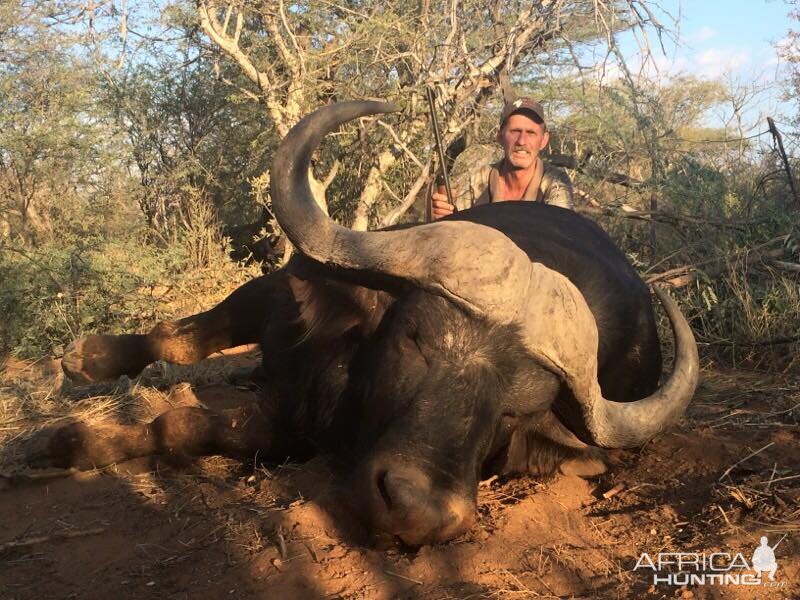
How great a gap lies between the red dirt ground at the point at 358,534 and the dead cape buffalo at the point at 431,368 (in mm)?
135

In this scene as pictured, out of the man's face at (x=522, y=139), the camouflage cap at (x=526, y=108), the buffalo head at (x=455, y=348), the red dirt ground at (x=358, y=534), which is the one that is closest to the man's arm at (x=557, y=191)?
the man's face at (x=522, y=139)

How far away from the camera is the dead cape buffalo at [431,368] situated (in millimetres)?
2285

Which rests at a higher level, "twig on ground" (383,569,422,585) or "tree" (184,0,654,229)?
"tree" (184,0,654,229)

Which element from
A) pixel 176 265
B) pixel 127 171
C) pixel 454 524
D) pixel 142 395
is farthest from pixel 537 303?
pixel 127 171

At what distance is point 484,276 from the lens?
2.33m

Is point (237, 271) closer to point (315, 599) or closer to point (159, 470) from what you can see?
point (159, 470)

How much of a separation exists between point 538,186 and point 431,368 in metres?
3.15

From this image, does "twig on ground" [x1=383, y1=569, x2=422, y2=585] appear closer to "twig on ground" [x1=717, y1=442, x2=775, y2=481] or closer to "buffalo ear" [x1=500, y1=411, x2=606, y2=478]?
"buffalo ear" [x1=500, y1=411, x2=606, y2=478]

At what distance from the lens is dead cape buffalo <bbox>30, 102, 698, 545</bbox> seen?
2285mm

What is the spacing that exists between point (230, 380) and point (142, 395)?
0.62 m
